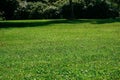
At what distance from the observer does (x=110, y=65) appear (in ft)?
51.0

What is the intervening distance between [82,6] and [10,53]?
4811cm

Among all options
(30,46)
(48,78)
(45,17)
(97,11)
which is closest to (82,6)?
(97,11)

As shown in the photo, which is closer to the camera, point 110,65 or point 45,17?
point 110,65

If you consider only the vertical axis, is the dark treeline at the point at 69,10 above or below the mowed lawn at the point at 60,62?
below

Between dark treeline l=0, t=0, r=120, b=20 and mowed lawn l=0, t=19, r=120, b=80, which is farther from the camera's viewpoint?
dark treeline l=0, t=0, r=120, b=20

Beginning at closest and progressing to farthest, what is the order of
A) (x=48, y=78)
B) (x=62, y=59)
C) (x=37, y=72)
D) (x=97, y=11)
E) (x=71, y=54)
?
(x=48, y=78), (x=37, y=72), (x=62, y=59), (x=71, y=54), (x=97, y=11)

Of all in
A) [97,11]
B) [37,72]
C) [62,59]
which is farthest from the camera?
[97,11]

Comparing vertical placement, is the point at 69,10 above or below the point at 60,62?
below

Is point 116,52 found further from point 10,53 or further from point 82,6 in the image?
point 82,6

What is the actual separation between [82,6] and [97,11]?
114 inches

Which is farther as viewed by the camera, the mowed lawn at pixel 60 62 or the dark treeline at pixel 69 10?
the dark treeline at pixel 69 10

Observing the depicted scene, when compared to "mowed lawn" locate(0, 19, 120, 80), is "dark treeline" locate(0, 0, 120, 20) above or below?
below

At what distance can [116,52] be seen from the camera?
1972 centimetres

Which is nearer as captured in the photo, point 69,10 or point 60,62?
point 60,62
